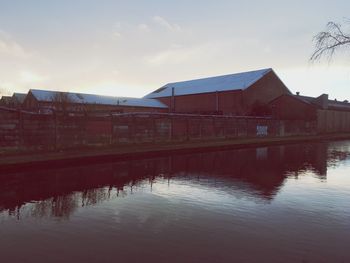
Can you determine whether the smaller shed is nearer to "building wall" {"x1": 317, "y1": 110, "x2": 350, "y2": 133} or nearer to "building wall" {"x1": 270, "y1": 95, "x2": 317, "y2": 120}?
"building wall" {"x1": 270, "y1": 95, "x2": 317, "y2": 120}

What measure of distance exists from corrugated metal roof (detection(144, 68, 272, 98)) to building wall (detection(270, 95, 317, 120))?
5.04 m

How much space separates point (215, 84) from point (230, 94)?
738 cm

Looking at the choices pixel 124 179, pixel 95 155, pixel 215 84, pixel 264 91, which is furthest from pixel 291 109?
pixel 124 179

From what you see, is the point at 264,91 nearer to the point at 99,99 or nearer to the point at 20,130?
the point at 99,99

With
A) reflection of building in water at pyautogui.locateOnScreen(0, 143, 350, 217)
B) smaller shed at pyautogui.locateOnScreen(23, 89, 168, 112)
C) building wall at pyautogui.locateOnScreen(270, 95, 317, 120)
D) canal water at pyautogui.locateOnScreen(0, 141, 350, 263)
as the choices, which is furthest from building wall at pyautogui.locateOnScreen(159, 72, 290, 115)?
canal water at pyautogui.locateOnScreen(0, 141, 350, 263)

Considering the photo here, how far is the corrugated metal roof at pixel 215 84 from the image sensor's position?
53.0 metres

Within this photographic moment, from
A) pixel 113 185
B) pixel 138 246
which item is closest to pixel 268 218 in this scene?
pixel 138 246

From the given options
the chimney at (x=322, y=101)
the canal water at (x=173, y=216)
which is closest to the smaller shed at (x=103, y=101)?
the chimney at (x=322, y=101)

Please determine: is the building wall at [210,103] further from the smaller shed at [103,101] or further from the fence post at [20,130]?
the fence post at [20,130]

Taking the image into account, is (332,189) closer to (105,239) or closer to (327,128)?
(105,239)

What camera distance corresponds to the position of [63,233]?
243 inches

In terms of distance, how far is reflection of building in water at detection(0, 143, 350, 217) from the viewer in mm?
8749

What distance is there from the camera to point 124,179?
38.8ft

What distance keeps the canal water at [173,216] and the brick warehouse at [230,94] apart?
123 ft
